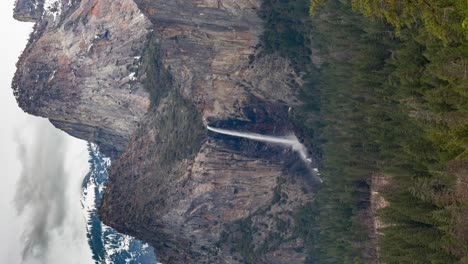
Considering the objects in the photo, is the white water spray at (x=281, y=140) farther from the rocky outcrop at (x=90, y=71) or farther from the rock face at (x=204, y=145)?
the rocky outcrop at (x=90, y=71)

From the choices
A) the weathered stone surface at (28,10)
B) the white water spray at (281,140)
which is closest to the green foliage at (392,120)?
the white water spray at (281,140)

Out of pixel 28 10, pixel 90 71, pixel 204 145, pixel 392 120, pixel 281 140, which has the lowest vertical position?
pixel 204 145

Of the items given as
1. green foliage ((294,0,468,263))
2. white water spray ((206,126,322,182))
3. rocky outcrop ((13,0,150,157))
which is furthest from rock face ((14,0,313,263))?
green foliage ((294,0,468,263))

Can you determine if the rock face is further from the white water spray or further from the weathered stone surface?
the weathered stone surface

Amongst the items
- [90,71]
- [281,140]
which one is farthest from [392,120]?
[90,71]

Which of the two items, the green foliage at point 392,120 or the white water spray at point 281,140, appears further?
the white water spray at point 281,140

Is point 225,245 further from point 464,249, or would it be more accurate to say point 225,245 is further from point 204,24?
point 464,249

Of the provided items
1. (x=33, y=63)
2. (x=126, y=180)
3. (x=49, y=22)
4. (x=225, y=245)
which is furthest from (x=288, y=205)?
(x=49, y=22)

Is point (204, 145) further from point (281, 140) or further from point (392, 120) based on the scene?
point (392, 120)
